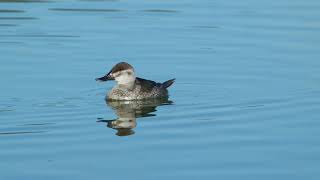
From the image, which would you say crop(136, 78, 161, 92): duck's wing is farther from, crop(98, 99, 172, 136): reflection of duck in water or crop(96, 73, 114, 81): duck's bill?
crop(96, 73, 114, 81): duck's bill

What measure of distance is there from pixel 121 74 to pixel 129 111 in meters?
1.41

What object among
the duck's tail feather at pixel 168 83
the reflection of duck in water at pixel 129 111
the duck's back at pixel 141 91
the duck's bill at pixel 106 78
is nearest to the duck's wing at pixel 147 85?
the duck's back at pixel 141 91

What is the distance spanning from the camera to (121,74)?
65.3 feet

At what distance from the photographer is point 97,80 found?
19.7 meters

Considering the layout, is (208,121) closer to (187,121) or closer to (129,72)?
(187,121)

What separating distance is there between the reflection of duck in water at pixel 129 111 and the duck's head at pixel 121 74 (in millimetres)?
507

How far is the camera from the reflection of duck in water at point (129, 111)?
1662 centimetres

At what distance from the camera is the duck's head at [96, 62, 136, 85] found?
19.7 meters

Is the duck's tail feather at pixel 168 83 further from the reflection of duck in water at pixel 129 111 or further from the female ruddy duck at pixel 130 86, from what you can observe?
the reflection of duck in water at pixel 129 111

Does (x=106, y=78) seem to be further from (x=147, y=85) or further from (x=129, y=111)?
(x=129, y=111)

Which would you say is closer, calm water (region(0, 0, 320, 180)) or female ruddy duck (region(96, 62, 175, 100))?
calm water (region(0, 0, 320, 180))

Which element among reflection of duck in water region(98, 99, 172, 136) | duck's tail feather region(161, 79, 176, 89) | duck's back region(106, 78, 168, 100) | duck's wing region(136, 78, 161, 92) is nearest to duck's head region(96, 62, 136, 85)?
duck's back region(106, 78, 168, 100)

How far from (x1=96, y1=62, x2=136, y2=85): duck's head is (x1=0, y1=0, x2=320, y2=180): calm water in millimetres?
410

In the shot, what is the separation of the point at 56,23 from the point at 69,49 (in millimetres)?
2896
